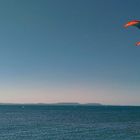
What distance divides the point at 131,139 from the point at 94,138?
841 centimetres

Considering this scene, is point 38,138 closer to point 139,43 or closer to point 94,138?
point 94,138

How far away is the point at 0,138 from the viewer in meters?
69.4

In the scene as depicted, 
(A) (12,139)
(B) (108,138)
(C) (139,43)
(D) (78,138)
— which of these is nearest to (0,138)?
(A) (12,139)

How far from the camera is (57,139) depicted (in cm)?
6588

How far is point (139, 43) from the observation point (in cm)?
513

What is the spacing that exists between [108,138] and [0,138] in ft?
84.5

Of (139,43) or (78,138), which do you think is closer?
(139,43)

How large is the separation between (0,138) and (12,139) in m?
4.57

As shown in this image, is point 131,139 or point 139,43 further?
point 131,139

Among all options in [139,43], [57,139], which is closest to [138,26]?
[139,43]

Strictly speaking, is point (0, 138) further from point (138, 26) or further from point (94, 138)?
point (138, 26)

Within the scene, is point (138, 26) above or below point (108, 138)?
above

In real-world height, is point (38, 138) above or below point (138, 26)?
below

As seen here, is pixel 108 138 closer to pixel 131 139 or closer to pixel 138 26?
pixel 131 139
